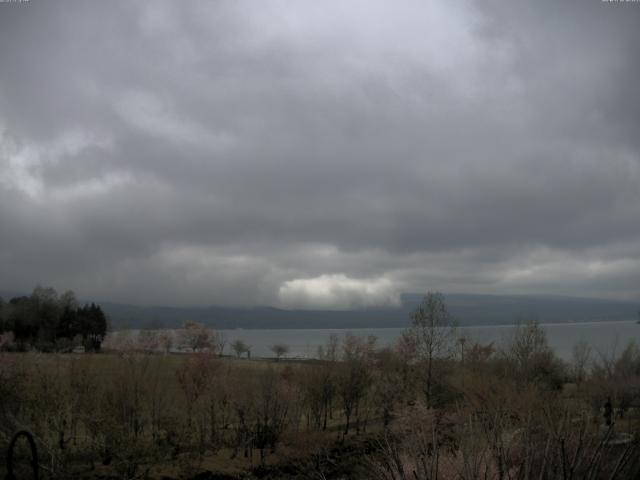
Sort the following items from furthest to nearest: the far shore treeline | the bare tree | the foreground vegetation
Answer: the far shore treeline
the bare tree
the foreground vegetation

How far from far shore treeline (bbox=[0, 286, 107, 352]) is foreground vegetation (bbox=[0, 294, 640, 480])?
223ft

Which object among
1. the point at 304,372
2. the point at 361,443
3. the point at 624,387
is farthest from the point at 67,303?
the point at 624,387

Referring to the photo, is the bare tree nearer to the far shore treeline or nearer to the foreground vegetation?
the foreground vegetation

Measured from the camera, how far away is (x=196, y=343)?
112m

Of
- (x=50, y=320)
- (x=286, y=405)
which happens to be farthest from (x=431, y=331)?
(x=50, y=320)

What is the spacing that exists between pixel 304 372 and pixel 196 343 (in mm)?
67696

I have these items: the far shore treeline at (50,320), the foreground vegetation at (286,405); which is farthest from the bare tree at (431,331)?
the far shore treeline at (50,320)

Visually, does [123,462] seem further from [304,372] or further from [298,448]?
[304,372]

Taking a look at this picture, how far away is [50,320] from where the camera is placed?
10856 cm

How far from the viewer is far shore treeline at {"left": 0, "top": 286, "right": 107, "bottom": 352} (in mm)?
103875

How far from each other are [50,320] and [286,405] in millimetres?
86560

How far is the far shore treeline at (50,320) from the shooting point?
103875mm

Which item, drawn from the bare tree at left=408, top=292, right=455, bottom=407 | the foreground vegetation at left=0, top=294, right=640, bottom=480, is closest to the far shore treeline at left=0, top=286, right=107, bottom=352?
the foreground vegetation at left=0, top=294, right=640, bottom=480

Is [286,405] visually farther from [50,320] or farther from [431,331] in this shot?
[50,320]
